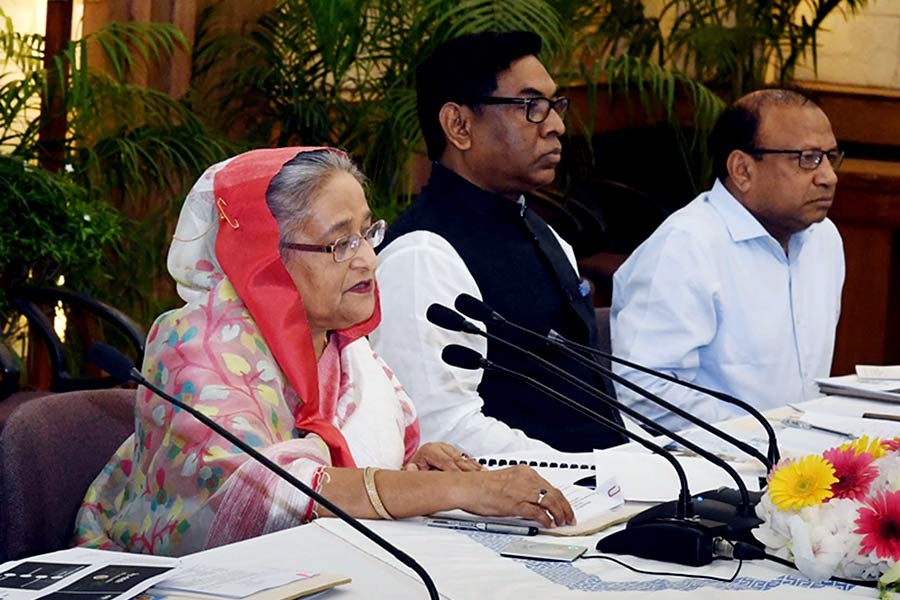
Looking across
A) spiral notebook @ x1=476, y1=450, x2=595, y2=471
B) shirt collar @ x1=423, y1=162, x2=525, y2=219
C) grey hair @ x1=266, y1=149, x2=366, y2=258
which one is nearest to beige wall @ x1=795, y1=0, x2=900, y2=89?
shirt collar @ x1=423, y1=162, x2=525, y2=219

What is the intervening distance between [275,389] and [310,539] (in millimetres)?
437

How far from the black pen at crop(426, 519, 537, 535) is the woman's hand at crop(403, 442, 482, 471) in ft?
0.95

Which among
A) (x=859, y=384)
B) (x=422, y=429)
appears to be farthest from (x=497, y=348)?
(x=859, y=384)

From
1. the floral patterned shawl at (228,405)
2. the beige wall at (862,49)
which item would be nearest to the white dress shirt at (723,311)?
the floral patterned shawl at (228,405)

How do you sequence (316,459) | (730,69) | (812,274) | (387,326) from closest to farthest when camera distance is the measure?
(316,459)
(387,326)
(812,274)
(730,69)

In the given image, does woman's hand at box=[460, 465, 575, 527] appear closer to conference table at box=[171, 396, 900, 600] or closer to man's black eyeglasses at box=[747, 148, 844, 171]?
conference table at box=[171, 396, 900, 600]

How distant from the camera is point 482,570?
6.09ft

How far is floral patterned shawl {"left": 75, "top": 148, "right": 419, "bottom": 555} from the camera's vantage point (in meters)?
2.22

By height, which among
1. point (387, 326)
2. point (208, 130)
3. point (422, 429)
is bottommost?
point (422, 429)

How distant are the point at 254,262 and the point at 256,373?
176 millimetres

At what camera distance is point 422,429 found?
310 cm

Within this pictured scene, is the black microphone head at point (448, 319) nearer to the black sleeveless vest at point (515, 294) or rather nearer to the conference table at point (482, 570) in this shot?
the conference table at point (482, 570)

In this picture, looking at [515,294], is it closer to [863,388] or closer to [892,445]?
[863,388]

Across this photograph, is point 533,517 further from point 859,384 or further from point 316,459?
point 859,384
